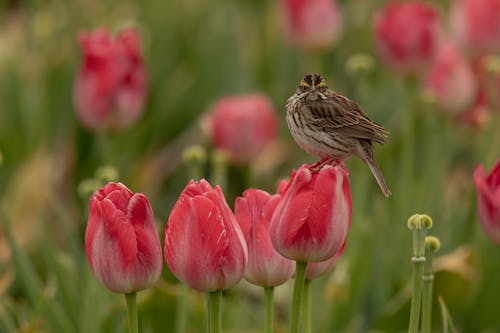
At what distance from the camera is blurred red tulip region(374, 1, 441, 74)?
2633mm

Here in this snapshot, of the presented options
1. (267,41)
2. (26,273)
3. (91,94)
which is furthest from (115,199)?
(267,41)

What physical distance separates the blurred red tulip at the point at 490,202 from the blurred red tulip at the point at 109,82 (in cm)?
114

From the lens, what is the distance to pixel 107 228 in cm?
134

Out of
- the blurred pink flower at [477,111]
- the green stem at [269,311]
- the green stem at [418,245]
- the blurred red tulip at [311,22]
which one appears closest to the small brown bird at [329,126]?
the green stem at [269,311]

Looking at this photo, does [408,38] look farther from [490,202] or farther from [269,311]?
[269,311]

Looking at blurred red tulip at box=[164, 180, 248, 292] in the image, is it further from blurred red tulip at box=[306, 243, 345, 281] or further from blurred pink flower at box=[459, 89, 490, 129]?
blurred pink flower at box=[459, 89, 490, 129]

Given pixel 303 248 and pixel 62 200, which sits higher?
pixel 303 248

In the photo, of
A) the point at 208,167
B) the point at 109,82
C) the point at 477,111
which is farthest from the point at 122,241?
the point at 208,167

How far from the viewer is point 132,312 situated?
1375mm

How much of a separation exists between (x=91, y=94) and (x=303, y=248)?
49.1 inches

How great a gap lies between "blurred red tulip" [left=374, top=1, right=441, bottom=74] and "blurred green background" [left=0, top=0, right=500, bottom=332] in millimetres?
97

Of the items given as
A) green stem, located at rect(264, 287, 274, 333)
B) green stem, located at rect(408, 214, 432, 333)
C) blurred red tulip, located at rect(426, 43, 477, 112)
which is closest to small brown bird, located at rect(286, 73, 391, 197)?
green stem, located at rect(264, 287, 274, 333)

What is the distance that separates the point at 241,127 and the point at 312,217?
152 cm

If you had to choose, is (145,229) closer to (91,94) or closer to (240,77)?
(91,94)
